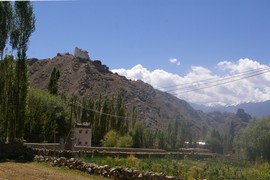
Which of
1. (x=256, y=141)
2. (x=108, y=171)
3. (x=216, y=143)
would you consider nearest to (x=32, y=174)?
(x=108, y=171)

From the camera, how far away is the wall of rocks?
54.3 feet

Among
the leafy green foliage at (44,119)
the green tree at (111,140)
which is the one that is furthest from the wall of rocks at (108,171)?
the green tree at (111,140)

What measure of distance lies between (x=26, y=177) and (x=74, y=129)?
30905mm

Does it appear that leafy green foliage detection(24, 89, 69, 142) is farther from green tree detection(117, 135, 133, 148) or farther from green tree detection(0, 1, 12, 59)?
green tree detection(0, 1, 12, 59)

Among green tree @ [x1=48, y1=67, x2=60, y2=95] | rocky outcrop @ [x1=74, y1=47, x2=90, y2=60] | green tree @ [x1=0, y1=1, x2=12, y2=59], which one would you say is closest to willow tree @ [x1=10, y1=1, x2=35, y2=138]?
green tree @ [x1=0, y1=1, x2=12, y2=59]

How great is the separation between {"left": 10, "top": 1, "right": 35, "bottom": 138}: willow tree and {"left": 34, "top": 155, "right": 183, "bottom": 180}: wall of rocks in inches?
220

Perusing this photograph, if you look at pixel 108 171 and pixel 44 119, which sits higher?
pixel 44 119

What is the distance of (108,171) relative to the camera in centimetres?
1889

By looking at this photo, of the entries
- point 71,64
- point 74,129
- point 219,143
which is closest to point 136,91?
point 71,64

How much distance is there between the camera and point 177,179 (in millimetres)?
15891

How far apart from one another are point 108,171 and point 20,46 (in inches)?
538

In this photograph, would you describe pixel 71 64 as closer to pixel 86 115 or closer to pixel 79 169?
pixel 86 115

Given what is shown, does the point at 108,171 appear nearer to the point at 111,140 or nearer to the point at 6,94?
the point at 6,94

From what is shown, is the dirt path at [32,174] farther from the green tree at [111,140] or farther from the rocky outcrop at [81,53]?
the rocky outcrop at [81,53]
